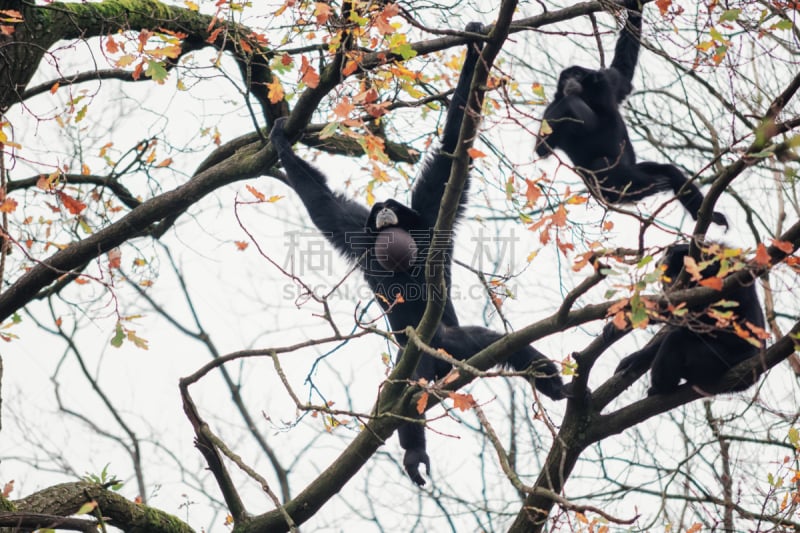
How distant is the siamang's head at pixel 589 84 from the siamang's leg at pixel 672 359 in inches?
113

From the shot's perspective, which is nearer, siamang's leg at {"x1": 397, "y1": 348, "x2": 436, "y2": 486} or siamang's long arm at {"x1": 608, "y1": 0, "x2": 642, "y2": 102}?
siamang's leg at {"x1": 397, "y1": 348, "x2": 436, "y2": 486}

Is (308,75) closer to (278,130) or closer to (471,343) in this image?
(278,130)

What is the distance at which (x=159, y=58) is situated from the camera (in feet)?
18.4

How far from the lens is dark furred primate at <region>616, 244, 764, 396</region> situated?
6.24 meters

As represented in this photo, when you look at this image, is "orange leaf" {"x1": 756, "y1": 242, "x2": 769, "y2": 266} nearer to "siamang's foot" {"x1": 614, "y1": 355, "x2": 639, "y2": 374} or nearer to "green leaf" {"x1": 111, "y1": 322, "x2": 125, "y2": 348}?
"siamang's foot" {"x1": 614, "y1": 355, "x2": 639, "y2": 374}

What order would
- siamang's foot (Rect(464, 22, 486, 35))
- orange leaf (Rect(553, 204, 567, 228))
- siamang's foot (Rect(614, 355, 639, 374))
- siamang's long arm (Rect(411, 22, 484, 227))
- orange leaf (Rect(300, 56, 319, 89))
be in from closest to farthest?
1. orange leaf (Rect(553, 204, 567, 228))
2. orange leaf (Rect(300, 56, 319, 89))
3. siamang's foot (Rect(464, 22, 486, 35))
4. siamang's foot (Rect(614, 355, 639, 374))
5. siamang's long arm (Rect(411, 22, 484, 227))

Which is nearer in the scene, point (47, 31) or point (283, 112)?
point (47, 31)

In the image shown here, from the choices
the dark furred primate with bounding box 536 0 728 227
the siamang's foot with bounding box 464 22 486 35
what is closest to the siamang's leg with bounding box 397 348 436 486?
the dark furred primate with bounding box 536 0 728 227

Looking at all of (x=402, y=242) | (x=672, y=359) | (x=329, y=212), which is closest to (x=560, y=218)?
(x=672, y=359)

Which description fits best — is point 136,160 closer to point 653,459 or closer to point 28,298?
point 28,298

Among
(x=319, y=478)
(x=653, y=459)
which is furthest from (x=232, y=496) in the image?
(x=653, y=459)

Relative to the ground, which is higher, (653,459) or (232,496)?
(653,459)

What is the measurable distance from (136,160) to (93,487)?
13.1 ft

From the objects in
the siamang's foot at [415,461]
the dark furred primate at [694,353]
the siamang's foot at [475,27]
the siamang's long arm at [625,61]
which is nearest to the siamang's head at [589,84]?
the siamang's long arm at [625,61]
